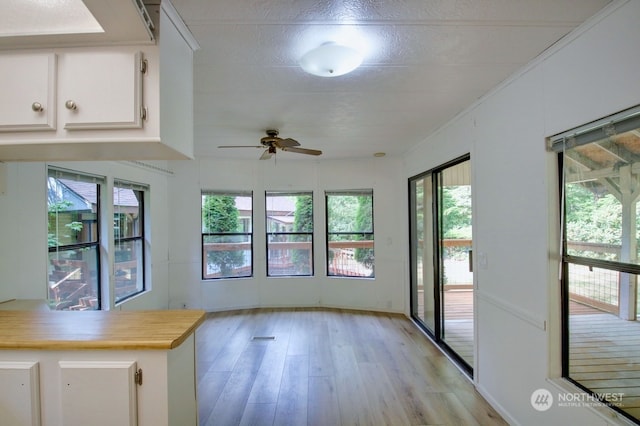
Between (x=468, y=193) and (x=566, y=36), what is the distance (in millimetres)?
1691

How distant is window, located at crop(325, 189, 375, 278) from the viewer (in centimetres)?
496

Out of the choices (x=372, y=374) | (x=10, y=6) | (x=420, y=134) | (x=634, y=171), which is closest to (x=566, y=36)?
(x=634, y=171)

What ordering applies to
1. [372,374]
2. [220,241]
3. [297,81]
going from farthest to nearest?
1. [220,241]
2. [372,374]
3. [297,81]

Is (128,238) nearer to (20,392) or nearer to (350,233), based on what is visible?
(20,392)

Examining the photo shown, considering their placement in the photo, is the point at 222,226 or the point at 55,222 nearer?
the point at 55,222

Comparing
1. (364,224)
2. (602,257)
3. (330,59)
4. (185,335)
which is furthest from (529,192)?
(364,224)

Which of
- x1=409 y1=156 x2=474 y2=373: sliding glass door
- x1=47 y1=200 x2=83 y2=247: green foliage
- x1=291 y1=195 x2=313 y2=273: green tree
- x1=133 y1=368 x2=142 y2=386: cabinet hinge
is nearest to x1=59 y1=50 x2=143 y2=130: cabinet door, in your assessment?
x1=133 y1=368 x2=142 y2=386: cabinet hinge

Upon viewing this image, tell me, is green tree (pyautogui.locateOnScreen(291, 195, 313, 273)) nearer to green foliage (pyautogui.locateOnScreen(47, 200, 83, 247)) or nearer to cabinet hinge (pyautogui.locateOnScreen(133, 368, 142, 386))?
green foliage (pyautogui.locateOnScreen(47, 200, 83, 247))

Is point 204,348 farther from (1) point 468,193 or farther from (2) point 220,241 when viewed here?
(1) point 468,193

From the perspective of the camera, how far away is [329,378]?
9.13 ft

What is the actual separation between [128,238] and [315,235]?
8.88 ft

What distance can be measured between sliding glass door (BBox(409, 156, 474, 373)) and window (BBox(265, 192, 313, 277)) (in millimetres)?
1886

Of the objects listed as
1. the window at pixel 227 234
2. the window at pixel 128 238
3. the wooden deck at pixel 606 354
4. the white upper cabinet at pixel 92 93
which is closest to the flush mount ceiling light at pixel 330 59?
the white upper cabinet at pixel 92 93

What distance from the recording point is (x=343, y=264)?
5.05 meters
